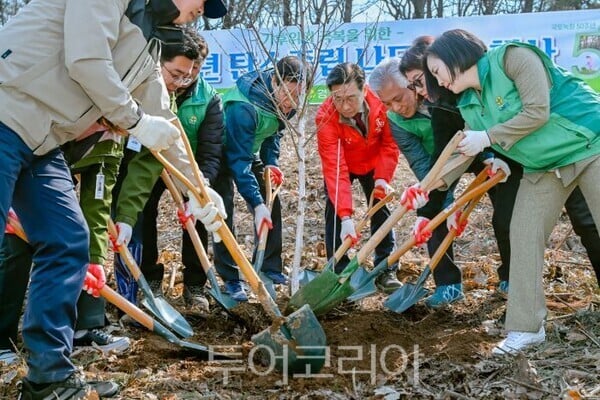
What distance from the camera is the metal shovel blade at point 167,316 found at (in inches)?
139

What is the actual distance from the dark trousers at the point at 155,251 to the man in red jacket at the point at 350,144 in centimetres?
98

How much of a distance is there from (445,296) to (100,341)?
2145 mm

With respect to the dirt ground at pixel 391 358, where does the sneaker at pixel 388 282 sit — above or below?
below

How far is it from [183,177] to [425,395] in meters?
1.49

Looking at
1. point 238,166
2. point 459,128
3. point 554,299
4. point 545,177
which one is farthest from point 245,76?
point 554,299

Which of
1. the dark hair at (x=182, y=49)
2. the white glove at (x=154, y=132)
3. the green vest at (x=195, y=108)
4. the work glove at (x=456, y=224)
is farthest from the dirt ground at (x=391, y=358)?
the dark hair at (x=182, y=49)

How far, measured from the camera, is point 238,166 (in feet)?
14.5

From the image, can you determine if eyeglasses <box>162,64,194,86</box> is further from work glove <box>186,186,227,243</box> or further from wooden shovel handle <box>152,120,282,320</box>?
work glove <box>186,186,227,243</box>

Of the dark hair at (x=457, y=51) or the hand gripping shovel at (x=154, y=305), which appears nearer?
the dark hair at (x=457, y=51)

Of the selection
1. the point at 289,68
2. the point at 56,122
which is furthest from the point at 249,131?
the point at 56,122

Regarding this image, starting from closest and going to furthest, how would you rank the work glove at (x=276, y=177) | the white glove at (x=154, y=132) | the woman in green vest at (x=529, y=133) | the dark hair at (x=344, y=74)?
the white glove at (x=154, y=132) → the woman in green vest at (x=529, y=133) → the dark hair at (x=344, y=74) → the work glove at (x=276, y=177)

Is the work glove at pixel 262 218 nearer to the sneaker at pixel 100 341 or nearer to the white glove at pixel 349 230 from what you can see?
the white glove at pixel 349 230

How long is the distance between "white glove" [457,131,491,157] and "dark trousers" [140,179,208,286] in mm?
1971

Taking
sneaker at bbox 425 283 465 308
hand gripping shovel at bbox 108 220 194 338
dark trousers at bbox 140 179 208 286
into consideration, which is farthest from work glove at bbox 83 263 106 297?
sneaker at bbox 425 283 465 308
